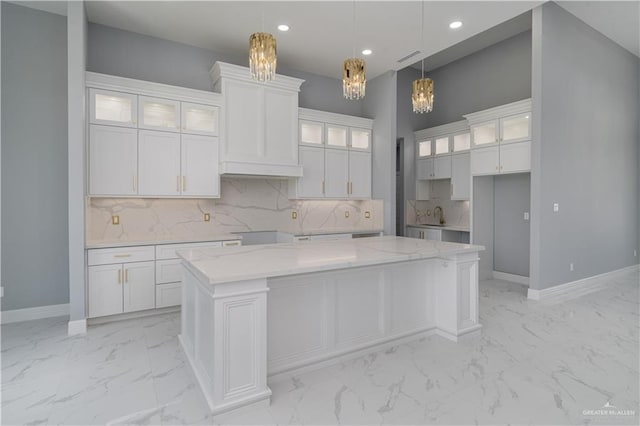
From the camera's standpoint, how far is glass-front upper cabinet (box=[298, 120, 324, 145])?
5070mm

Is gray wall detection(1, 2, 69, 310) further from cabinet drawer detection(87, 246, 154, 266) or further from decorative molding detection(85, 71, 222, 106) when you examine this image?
cabinet drawer detection(87, 246, 154, 266)

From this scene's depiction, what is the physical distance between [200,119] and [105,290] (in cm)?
221

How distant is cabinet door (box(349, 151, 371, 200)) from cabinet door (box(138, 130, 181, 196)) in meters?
2.56

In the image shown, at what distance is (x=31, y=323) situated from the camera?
3623mm

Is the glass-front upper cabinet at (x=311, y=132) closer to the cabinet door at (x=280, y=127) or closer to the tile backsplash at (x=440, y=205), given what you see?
the cabinet door at (x=280, y=127)

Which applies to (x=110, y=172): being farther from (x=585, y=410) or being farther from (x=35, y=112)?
(x=585, y=410)

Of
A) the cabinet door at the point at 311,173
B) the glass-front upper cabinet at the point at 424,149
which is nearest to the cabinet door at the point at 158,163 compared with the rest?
the cabinet door at the point at 311,173

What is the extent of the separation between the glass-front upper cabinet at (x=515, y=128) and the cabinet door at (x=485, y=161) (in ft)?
0.71

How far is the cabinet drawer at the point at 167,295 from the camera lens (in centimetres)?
385

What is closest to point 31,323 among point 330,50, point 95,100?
point 95,100

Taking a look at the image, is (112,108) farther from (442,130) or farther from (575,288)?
(575,288)

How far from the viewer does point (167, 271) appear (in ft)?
12.8

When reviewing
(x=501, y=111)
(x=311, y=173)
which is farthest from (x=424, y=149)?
(x=311, y=173)

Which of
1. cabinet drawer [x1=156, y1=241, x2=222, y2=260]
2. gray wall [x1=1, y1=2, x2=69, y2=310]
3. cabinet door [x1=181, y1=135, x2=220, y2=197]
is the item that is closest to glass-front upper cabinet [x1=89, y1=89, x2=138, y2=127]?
gray wall [x1=1, y1=2, x2=69, y2=310]
